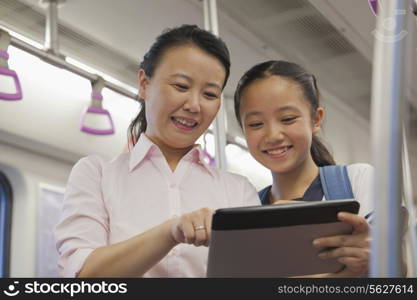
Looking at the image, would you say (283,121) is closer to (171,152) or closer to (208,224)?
(171,152)

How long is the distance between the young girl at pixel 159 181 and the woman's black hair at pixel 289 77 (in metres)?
0.20

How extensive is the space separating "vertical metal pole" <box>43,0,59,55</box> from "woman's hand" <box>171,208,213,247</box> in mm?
2350

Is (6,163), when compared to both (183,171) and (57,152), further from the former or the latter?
(183,171)

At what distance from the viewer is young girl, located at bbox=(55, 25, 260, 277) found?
45.3 inches

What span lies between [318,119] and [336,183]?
0.87ft

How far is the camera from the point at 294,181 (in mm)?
1526

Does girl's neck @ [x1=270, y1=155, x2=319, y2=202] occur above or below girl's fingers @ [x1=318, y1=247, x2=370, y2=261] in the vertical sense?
above

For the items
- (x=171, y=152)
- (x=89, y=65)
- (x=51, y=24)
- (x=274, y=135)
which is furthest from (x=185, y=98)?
(x=89, y=65)

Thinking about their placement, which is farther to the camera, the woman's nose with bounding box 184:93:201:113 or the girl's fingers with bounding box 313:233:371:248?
the woman's nose with bounding box 184:93:201:113

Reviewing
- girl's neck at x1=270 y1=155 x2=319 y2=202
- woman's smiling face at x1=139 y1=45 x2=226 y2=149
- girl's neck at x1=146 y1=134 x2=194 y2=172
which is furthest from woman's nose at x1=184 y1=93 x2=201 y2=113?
girl's neck at x1=270 y1=155 x2=319 y2=202

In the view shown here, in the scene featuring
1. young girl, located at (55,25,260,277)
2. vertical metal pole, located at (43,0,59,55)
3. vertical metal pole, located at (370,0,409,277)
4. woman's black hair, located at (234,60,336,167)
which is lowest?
vertical metal pole, located at (370,0,409,277)

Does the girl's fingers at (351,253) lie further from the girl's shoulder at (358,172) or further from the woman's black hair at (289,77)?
the woman's black hair at (289,77)

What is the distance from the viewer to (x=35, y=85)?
12.7 ft

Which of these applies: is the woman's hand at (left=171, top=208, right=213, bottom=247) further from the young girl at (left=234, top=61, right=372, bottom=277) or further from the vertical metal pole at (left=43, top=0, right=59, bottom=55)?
the vertical metal pole at (left=43, top=0, right=59, bottom=55)
